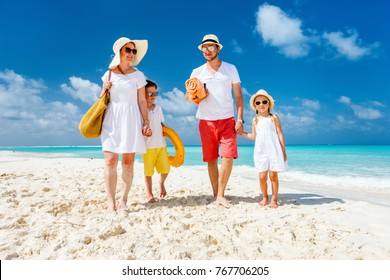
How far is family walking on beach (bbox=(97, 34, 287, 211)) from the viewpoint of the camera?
3.51 metres

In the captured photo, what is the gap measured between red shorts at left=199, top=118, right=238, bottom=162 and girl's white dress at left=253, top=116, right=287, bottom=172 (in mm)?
356

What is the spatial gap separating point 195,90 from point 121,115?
1.08m

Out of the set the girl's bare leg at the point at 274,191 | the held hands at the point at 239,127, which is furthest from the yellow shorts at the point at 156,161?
the girl's bare leg at the point at 274,191

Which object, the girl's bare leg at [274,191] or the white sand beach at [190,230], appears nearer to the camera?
the white sand beach at [190,230]

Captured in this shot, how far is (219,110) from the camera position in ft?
13.2

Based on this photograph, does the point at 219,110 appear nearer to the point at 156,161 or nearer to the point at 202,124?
the point at 202,124

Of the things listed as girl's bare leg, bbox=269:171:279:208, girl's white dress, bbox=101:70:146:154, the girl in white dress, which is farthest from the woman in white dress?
girl's bare leg, bbox=269:171:279:208

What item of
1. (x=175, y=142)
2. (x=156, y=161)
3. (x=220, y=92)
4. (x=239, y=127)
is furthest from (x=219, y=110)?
(x=156, y=161)

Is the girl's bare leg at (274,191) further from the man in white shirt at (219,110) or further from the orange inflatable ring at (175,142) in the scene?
the orange inflatable ring at (175,142)

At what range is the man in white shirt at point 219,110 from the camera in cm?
400

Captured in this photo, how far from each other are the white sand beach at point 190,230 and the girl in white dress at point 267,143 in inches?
14.9

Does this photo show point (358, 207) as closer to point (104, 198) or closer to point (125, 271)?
point (125, 271)

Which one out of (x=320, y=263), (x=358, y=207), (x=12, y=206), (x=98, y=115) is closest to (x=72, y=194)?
(x=12, y=206)

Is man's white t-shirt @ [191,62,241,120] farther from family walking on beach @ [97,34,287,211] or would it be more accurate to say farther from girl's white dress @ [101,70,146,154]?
girl's white dress @ [101,70,146,154]
